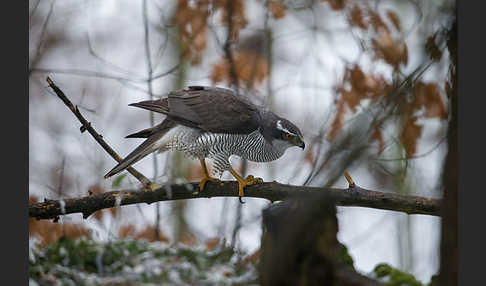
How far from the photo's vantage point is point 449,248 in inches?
72.4

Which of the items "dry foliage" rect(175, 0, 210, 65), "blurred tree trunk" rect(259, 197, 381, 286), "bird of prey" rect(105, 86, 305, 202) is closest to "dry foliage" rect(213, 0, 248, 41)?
"dry foliage" rect(175, 0, 210, 65)

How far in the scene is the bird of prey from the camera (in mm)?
2787

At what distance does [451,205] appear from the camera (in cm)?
178

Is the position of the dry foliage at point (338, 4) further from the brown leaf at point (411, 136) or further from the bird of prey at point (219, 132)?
the bird of prey at point (219, 132)

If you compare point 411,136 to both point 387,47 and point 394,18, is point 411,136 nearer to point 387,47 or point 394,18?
point 387,47

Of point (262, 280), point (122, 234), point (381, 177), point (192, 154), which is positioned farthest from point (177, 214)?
point (262, 280)

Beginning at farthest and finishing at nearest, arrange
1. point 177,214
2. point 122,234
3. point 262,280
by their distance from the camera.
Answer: point 177,214, point 122,234, point 262,280

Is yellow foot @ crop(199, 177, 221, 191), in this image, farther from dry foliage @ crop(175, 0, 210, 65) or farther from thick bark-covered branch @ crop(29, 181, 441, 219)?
dry foliage @ crop(175, 0, 210, 65)

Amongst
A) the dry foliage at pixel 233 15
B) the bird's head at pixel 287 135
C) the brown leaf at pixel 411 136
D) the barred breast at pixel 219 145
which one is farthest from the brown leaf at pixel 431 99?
the dry foliage at pixel 233 15

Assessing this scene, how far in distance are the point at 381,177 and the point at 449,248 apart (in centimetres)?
180

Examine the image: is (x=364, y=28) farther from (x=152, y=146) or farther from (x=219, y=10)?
(x=152, y=146)

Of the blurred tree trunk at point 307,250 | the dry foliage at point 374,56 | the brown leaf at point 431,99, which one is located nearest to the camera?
the blurred tree trunk at point 307,250

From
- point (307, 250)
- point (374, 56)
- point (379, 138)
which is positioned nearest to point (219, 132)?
point (379, 138)

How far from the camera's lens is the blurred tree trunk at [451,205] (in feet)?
5.77
